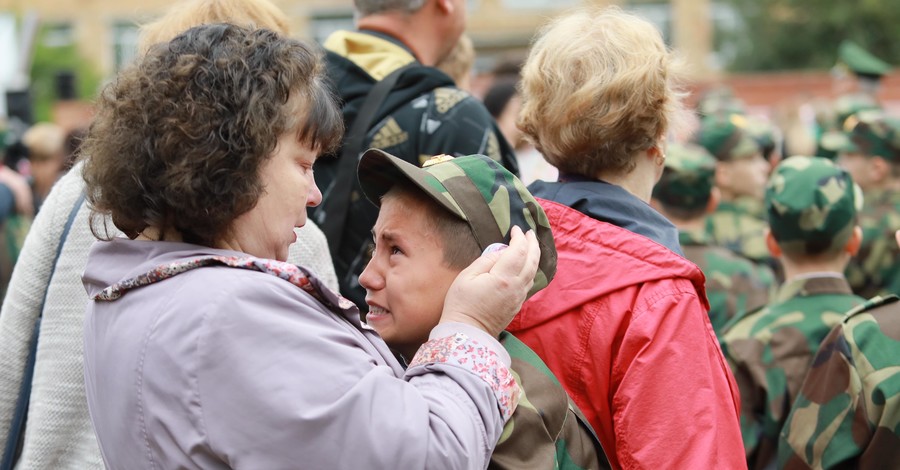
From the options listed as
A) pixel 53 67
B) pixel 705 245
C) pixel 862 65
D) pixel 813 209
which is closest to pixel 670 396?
pixel 813 209

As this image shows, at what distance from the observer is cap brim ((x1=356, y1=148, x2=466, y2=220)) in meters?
2.12

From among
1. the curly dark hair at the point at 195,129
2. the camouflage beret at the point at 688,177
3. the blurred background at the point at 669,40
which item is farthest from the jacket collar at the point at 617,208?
the blurred background at the point at 669,40

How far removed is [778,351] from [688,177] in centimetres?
158

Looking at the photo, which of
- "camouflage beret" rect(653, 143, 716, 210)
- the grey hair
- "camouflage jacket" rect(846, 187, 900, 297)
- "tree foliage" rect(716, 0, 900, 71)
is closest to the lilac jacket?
the grey hair

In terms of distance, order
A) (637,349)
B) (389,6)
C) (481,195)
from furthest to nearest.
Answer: (389,6), (637,349), (481,195)

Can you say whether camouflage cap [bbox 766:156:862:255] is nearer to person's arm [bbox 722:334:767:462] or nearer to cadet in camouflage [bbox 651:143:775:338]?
person's arm [bbox 722:334:767:462]

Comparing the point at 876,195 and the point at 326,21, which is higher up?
the point at 876,195

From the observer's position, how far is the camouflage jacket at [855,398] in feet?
9.53

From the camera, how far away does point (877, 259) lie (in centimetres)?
573

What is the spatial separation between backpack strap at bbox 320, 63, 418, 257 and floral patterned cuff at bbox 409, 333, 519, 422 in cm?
149

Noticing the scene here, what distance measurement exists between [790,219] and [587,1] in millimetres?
1516

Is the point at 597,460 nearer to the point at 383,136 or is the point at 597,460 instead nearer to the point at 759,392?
the point at 383,136

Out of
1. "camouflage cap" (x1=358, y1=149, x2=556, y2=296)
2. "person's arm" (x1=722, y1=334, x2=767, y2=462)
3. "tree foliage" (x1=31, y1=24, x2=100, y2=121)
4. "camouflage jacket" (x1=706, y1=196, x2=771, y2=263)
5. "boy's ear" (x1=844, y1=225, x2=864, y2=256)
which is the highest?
"camouflage cap" (x1=358, y1=149, x2=556, y2=296)

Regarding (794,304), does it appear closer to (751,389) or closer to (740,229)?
(751,389)
